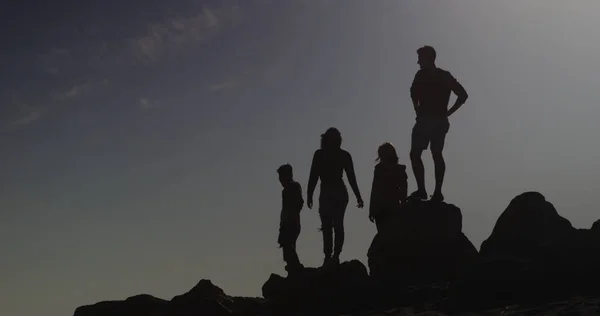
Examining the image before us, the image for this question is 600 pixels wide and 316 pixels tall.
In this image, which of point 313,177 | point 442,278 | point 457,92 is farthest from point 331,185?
point 457,92

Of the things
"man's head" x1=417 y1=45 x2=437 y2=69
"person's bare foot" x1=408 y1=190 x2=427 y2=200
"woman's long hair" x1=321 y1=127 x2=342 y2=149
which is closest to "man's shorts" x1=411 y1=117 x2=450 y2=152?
"person's bare foot" x1=408 y1=190 x2=427 y2=200

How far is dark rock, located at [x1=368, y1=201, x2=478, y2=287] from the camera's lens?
11.9 meters

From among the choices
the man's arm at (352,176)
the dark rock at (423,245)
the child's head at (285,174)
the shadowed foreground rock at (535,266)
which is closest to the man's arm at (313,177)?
the child's head at (285,174)

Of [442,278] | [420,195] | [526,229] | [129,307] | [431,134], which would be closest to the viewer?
[526,229]

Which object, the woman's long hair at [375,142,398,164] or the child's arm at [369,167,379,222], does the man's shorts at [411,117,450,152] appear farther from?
the child's arm at [369,167,379,222]

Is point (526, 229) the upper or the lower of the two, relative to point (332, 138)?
lower

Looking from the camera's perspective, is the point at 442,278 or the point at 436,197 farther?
the point at 436,197

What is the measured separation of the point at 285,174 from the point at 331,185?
0.98 metres

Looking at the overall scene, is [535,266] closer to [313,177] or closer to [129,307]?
[313,177]

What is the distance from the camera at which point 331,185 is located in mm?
12320

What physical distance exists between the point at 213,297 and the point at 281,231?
1.95 meters

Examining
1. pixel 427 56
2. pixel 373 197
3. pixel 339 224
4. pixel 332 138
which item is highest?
pixel 427 56

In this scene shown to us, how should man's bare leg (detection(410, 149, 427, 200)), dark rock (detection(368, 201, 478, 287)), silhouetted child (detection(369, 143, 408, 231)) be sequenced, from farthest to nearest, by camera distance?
silhouetted child (detection(369, 143, 408, 231)) → man's bare leg (detection(410, 149, 427, 200)) → dark rock (detection(368, 201, 478, 287))

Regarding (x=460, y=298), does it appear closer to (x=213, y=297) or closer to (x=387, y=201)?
(x=387, y=201)
